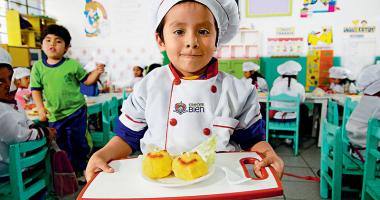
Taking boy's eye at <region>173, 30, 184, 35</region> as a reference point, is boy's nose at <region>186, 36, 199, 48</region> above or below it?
below

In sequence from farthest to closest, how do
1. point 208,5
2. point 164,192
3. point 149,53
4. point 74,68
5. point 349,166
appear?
point 149,53
point 74,68
point 349,166
point 208,5
point 164,192

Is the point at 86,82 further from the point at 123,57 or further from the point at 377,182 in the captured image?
the point at 123,57

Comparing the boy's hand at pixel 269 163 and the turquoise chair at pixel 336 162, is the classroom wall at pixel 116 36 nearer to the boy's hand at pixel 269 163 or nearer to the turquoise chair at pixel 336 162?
the turquoise chair at pixel 336 162

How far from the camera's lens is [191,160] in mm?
681

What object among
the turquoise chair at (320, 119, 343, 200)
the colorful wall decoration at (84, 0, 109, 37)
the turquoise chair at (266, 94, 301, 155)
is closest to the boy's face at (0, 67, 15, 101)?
the turquoise chair at (320, 119, 343, 200)

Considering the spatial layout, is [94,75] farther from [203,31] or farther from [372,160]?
[372,160]

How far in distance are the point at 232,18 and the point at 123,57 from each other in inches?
236

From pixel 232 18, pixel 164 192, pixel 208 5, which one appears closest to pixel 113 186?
pixel 164 192

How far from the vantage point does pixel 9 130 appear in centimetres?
177

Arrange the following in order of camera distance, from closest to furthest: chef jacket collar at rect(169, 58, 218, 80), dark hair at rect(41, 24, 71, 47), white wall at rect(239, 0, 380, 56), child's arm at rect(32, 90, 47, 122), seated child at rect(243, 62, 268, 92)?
chef jacket collar at rect(169, 58, 218, 80), dark hair at rect(41, 24, 71, 47), child's arm at rect(32, 90, 47, 122), seated child at rect(243, 62, 268, 92), white wall at rect(239, 0, 380, 56)

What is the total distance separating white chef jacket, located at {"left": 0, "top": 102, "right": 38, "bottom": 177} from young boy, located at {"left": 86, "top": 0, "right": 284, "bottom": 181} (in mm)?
1149

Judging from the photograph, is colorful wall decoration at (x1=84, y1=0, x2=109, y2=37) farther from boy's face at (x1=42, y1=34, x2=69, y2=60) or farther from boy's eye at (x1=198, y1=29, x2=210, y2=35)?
boy's eye at (x1=198, y1=29, x2=210, y2=35)

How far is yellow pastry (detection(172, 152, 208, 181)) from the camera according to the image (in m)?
0.65

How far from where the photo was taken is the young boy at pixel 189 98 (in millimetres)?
908
